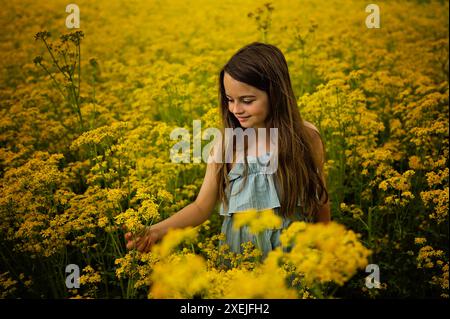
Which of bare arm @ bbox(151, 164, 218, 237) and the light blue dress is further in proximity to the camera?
the light blue dress

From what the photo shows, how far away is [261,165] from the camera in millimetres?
2637

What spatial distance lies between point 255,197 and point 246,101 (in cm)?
56

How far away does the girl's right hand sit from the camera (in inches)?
89.0

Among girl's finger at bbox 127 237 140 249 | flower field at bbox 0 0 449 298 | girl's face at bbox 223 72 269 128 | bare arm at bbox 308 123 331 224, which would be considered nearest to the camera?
flower field at bbox 0 0 449 298

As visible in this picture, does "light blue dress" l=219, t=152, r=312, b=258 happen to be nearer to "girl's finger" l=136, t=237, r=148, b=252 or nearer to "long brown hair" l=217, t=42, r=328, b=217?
"long brown hair" l=217, t=42, r=328, b=217

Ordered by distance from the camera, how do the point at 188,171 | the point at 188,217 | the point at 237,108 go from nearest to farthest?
the point at 237,108
the point at 188,217
the point at 188,171

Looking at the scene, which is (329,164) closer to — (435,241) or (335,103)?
(335,103)

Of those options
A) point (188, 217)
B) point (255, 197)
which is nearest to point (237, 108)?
point (255, 197)

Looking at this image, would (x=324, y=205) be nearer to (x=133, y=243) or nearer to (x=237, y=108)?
(x=237, y=108)

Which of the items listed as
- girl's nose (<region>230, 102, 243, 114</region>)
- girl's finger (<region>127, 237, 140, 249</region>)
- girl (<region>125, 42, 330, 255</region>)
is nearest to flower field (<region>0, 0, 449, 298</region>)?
girl's finger (<region>127, 237, 140, 249</region>)

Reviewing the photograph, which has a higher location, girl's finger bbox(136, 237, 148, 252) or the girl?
the girl

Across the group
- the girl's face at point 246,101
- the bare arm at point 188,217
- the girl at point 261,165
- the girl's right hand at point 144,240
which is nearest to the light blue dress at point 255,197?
the girl at point 261,165

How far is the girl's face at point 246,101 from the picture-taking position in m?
2.38
